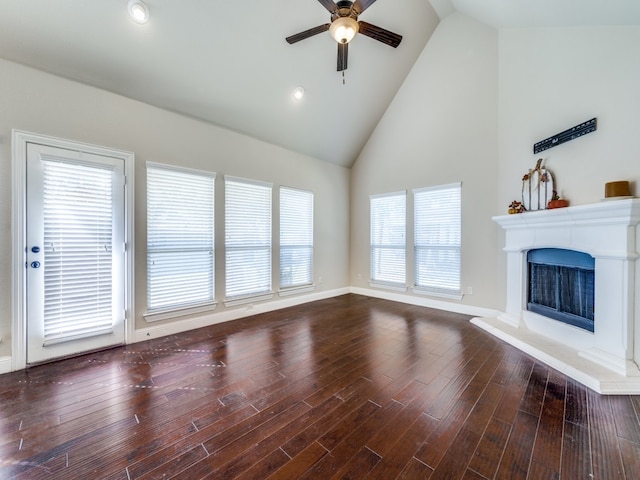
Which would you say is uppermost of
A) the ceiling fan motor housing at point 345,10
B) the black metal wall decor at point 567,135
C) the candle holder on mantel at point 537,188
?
the ceiling fan motor housing at point 345,10

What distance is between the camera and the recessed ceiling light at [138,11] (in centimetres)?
262

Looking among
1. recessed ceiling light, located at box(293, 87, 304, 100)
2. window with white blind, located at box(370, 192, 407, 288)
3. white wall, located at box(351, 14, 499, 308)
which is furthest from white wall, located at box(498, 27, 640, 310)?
recessed ceiling light, located at box(293, 87, 304, 100)

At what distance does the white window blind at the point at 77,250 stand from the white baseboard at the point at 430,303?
179 inches

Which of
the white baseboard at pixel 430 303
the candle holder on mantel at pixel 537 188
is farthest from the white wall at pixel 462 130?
the candle holder on mantel at pixel 537 188

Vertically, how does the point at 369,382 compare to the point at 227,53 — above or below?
below

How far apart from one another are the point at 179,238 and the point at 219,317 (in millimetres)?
1331

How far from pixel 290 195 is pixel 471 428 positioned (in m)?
4.32

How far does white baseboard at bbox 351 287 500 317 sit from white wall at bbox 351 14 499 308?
0.11 m

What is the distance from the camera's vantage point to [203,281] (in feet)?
13.0

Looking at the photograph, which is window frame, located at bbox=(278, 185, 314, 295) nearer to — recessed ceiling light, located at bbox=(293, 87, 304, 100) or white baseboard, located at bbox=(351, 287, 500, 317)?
white baseboard, located at bbox=(351, 287, 500, 317)

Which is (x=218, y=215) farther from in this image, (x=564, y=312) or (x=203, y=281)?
(x=564, y=312)

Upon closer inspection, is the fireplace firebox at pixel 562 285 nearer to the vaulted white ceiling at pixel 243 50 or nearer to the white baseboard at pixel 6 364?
the vaulted white ceiling at pixel 243 50

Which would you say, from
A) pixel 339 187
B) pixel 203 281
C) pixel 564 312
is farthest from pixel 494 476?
pixel 339 187

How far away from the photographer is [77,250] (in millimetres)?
2965
